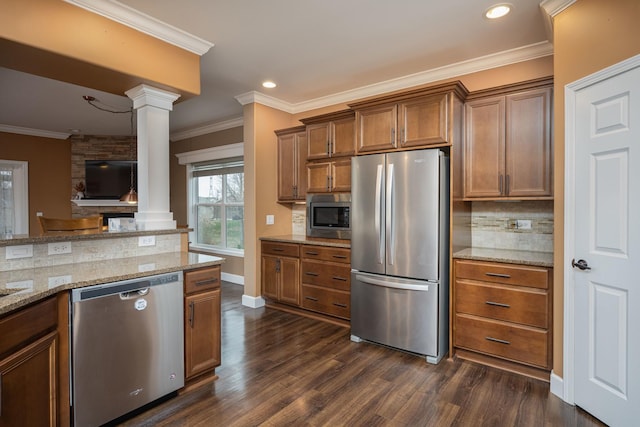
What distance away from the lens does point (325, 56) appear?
3188 millimetres

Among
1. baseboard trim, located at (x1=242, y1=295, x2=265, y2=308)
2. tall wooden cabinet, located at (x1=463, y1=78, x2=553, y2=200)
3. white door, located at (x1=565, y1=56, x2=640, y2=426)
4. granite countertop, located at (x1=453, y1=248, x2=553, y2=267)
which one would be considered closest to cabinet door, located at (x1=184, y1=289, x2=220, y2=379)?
baseboard trim, located at (x1=242, y1=295, x2=265, y2=308)

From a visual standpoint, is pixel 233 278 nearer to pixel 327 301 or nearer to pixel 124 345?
pixel 327 301

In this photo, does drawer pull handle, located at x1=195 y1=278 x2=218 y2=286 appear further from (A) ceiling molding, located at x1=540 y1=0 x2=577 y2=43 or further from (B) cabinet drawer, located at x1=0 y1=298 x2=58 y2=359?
(A) ceiling molding, located at x1=540 y1=0 x2=577 y2=43

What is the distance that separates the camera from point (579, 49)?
6.94 ft

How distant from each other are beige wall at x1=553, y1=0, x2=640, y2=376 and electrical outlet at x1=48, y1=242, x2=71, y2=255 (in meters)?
3.34

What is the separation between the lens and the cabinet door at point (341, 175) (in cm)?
380

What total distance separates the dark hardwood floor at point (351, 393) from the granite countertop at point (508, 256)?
2.91 ft

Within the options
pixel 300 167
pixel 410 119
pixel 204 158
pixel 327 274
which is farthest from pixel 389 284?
pixel 204 158

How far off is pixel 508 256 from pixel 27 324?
10.2ft

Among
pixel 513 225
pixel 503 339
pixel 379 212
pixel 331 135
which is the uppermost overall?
pixel 331 135

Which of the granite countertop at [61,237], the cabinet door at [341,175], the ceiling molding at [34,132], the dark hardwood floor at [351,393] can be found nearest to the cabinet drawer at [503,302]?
the dark hardwood floor at [351,393]

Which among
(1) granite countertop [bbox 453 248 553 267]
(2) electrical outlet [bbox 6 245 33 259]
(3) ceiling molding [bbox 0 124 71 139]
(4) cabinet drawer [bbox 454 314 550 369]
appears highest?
(3) ceiling molding [bbox 0 124 71 139]

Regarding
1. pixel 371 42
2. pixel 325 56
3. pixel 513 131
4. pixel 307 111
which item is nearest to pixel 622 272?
pixel 513 131

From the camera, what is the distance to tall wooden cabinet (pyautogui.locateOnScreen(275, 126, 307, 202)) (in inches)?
169
